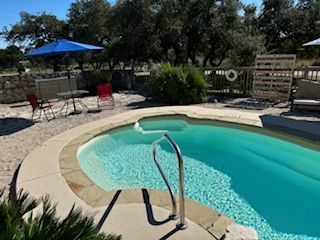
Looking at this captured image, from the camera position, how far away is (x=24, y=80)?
1181cm

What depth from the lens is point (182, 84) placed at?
9.88m

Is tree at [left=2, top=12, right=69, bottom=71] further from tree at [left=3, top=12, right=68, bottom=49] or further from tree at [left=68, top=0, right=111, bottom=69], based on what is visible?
tree at [left=68, top=0, right=111, bottom=69]

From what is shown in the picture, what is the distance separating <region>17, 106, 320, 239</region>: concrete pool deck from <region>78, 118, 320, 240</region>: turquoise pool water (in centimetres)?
63

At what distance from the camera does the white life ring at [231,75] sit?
10.5 meters

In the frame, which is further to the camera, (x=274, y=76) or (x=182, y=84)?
(x=182, y=84)

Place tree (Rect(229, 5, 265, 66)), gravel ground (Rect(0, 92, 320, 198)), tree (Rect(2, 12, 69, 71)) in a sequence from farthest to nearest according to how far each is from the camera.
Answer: tree (Rect(2, 12, 69, 71))
tree (Rect(229, 5, 265, 66))
gravel ground (Rect(0, 92, 320, 198))

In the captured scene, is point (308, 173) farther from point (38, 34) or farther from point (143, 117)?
point (38, 34)

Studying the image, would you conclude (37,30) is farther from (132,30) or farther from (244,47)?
(244,47)

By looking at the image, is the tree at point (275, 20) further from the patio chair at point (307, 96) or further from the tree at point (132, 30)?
the patio chair at point (307, 96)

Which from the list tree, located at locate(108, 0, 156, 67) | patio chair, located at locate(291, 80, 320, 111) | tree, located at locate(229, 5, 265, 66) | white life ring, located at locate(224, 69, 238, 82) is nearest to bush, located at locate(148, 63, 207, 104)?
white life ring, located at locate(224, 69, 238, 82)

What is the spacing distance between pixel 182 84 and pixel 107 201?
6.79m

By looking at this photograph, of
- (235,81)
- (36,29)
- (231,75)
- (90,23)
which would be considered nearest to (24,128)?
(231,75)

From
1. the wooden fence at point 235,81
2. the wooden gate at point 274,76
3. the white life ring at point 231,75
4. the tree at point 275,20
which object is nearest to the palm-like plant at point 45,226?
the wooden gate at point 274,76

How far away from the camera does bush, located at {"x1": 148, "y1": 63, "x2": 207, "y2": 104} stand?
391 inches
